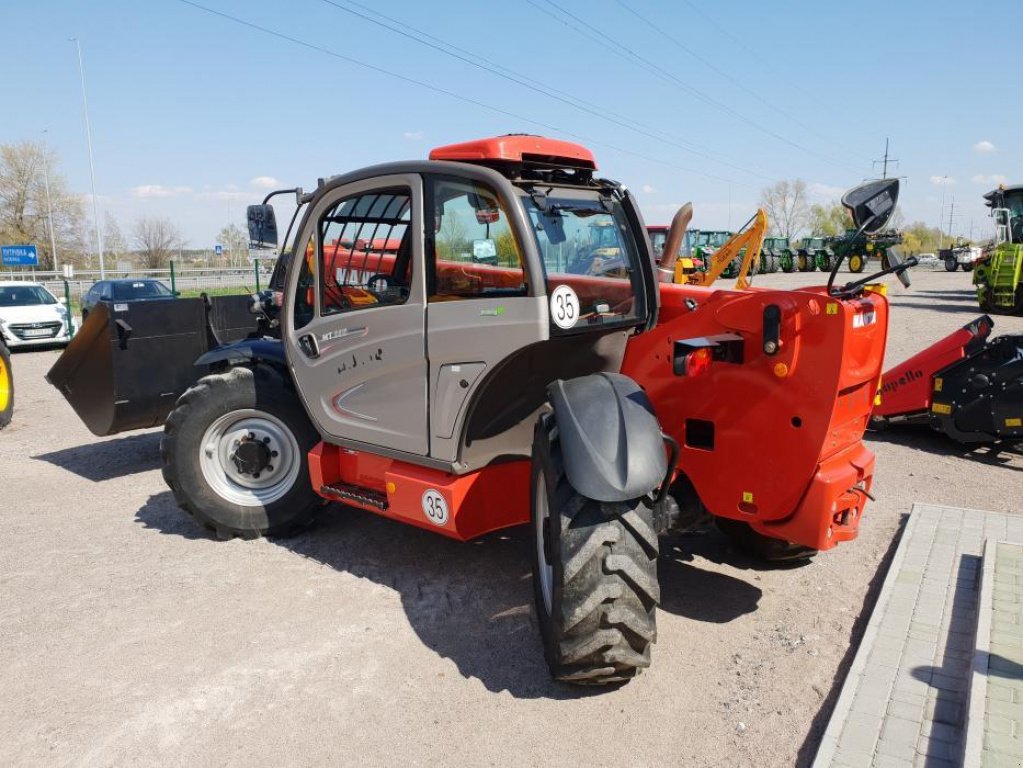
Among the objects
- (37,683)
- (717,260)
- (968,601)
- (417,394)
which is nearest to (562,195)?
(417,394)

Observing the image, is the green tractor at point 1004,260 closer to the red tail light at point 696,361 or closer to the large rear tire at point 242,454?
the red tail light at point 696,361

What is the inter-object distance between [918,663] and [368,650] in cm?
256

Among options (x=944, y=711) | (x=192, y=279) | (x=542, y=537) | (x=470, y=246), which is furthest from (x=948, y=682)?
(x=192, y=279)

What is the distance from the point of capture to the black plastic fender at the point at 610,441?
311 cm

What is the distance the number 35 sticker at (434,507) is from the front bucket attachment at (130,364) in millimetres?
2911

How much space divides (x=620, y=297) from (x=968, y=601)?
96.6 inches

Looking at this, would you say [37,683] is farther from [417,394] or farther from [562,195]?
[562,195]

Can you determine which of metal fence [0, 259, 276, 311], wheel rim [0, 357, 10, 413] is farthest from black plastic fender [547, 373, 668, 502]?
metal fence [0, 259, 276, 311]

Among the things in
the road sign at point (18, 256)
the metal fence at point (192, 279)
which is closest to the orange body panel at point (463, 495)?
the metal fence at point (192, 279)

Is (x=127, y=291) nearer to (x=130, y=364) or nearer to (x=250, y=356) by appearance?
(x=130, y=364)

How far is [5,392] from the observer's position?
8.89m

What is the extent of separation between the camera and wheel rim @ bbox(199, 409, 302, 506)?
17.0ft

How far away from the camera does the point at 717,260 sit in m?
7.61

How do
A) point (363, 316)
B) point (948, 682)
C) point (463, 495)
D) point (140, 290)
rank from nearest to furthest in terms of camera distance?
point (948, 682)
point (463, 495)
point (363, 316)
point (140, 290)
